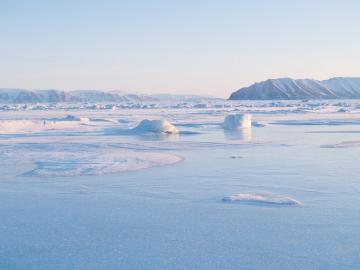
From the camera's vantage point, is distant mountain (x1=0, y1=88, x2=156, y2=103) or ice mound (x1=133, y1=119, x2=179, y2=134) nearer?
ice mound (x1=133, y1=119, x2=179, y2=134)

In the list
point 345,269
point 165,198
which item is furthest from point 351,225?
point 165,198

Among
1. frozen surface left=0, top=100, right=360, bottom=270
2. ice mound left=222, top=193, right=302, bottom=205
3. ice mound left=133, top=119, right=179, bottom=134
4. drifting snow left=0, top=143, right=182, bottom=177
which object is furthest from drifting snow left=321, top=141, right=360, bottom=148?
ice mound left=133, top=119, right=179, bottom=134

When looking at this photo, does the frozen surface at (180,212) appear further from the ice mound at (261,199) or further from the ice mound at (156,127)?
the ice mound at (156,127)

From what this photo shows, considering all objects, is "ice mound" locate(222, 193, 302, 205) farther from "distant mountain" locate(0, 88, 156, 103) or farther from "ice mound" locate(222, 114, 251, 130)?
"distant mountain" locate(0, 88, 156, 103)

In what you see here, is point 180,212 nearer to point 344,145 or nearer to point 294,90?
point 344,145

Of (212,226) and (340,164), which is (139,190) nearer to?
(212,226)

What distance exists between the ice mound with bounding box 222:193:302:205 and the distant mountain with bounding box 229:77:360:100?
82543 millimetres

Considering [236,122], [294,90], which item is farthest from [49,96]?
[236,122]

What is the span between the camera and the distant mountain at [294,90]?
8694 cm

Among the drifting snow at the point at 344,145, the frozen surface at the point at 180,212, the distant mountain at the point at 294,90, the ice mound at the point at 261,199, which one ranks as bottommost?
the drifting snow at the point at 344,145

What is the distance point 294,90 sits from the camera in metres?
88.9

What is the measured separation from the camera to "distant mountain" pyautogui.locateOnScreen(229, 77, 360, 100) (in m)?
86.9

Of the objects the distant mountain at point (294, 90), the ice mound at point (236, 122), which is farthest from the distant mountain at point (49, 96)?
the ice mound at point (236, 122)

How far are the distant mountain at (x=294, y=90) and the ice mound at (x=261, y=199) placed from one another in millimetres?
82543
